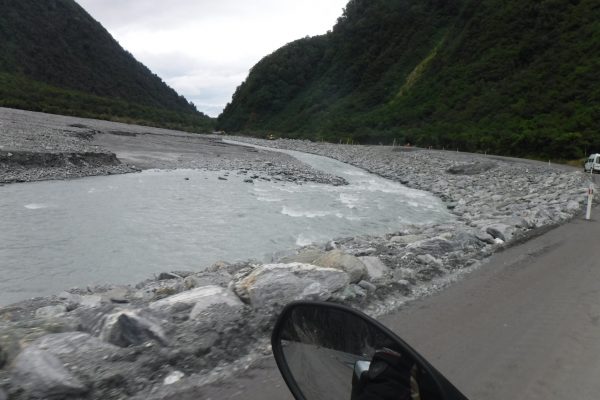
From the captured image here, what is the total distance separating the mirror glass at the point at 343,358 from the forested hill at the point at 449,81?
108 ft

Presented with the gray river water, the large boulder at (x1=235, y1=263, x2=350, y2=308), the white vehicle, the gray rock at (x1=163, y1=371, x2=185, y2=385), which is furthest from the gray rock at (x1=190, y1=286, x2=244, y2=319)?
the white vehicle

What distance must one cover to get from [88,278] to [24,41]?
122 m

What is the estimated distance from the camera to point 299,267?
4.43 metres

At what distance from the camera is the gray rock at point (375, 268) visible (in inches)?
196

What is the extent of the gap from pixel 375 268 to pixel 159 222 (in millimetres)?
7105

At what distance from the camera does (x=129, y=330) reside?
302 cm

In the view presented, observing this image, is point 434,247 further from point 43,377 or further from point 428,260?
point 43,377

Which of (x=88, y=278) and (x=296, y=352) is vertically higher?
(x=296, y=352)

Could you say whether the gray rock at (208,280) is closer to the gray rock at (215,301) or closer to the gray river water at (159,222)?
the gray rock at (215,301)

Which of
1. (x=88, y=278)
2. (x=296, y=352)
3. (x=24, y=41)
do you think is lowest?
(x=88, y=278)

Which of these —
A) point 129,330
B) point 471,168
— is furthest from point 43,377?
point 471,168

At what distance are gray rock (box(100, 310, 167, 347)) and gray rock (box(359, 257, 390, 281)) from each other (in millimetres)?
2579

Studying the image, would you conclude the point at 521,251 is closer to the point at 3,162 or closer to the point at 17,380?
the point at 17,380

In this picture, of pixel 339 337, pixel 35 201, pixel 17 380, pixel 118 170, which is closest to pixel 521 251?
pixel 339 337
